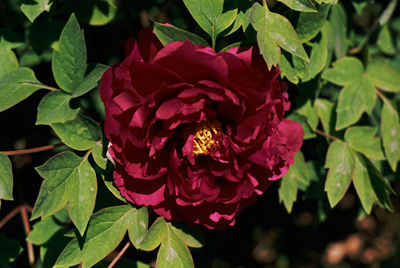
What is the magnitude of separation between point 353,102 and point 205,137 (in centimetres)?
52

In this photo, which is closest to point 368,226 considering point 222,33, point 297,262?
point 297,262

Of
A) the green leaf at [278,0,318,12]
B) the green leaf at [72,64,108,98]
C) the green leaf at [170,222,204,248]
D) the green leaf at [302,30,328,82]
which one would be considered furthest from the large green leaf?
the green leaf at [72,64,108,98]

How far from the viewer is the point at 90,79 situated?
0.95 m

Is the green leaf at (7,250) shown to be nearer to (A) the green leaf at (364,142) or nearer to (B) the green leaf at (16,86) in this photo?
(B) the green leaf at (16,86)

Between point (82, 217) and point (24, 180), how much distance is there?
0.67 meters

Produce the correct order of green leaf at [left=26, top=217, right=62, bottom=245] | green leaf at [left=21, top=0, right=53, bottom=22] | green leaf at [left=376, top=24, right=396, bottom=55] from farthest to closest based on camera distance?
green leaf at [left=376, top=24, right=396, bottom=55]
green leaf at [left=26, top=217, right=62, bottom=245]
green leaf at [left=21, top=0, right=53, bottom=22]

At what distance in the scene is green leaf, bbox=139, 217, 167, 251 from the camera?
91 cm

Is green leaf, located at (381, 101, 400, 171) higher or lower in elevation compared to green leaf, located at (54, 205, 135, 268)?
higher

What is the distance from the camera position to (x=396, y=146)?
3.89ft

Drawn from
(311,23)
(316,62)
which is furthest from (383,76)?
(311,23)

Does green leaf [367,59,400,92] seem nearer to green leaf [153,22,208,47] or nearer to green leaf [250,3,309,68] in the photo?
green leaf [250,3,309,68]

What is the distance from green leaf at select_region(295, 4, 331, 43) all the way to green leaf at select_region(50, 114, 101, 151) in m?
0.53

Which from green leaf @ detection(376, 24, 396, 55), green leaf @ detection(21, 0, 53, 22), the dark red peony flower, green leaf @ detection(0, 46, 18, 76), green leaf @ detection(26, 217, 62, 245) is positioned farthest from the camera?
green leaf @ detection(376, 24, 396, 55)

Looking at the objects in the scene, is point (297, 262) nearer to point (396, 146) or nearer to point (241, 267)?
point (241, 267)
